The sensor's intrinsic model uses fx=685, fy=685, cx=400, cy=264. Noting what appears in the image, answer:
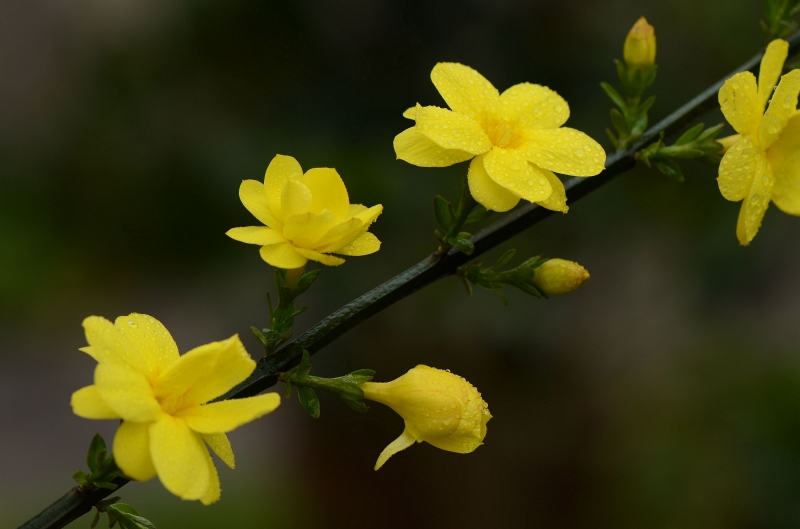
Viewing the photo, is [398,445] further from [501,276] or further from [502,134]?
[502,134]

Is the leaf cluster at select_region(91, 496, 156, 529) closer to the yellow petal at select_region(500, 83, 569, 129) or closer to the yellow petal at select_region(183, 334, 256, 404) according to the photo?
the yellow petal at select_region(183, 334, 256, 404)

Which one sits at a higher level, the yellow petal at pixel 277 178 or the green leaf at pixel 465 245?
the yellow petal at pixel 277 178

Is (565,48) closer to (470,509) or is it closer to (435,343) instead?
(435,343)

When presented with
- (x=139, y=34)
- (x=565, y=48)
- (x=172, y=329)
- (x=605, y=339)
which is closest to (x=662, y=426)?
(x=605, y=339)

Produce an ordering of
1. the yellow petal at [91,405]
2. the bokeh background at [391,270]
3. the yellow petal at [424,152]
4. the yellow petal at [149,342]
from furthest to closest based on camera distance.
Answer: the bokeh background at [391,270] < the yellow petal at [424,152] < the yellow petal at [149,342] < the yellow petal at [91,405]

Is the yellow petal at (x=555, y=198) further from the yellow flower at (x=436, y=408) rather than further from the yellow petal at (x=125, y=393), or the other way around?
the yellow petal at (x=125, y=393)

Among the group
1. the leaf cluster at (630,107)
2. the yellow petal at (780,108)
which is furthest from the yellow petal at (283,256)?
the yellow petal at (780,108)

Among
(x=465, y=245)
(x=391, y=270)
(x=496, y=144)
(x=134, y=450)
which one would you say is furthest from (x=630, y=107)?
(x=391, y=270)
